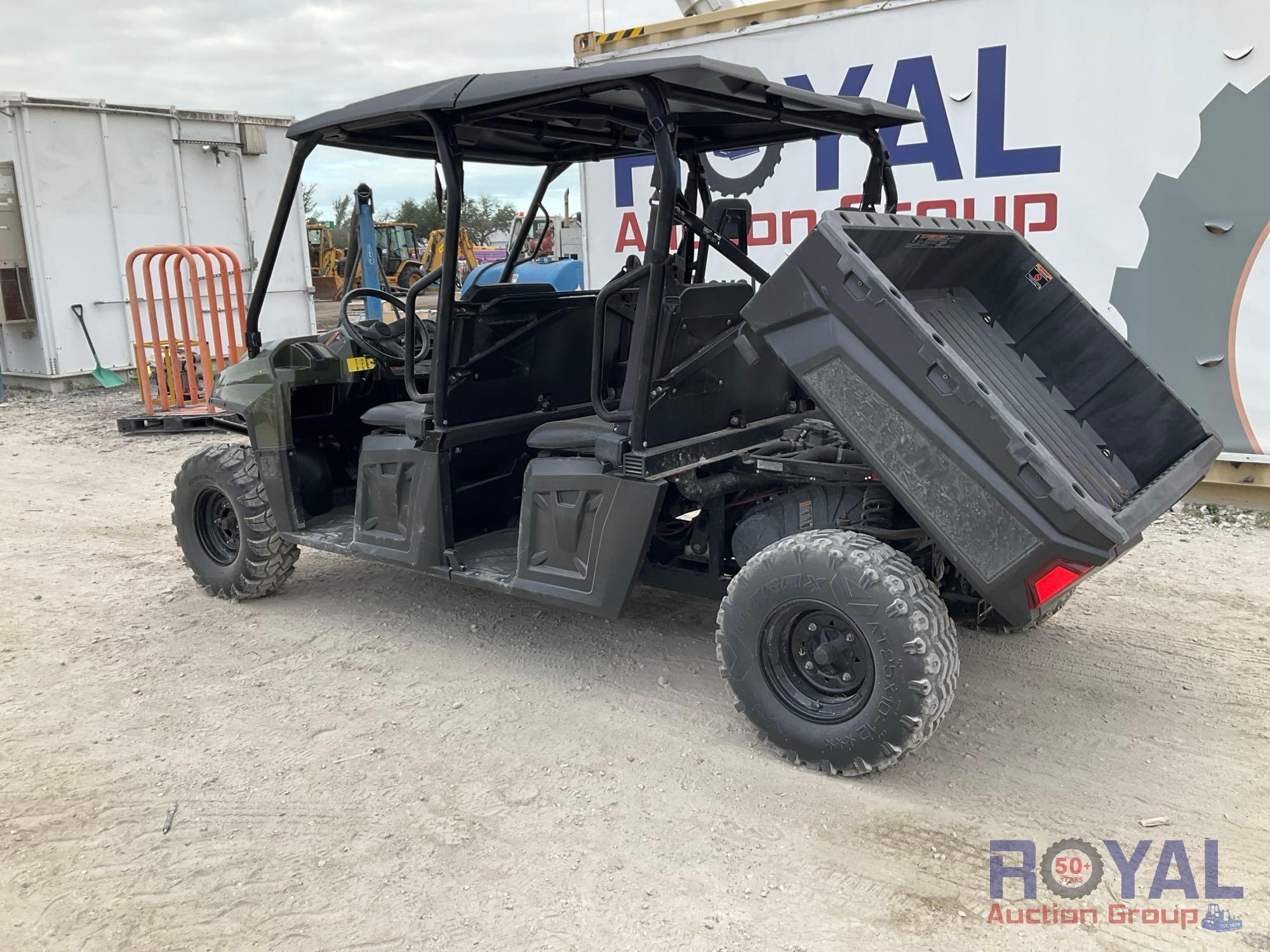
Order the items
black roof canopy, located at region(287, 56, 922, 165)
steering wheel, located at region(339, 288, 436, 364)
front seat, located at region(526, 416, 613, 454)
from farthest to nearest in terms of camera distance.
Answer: steering wheel, located at region(339, 288, 436, 364)
front seat, located at region(526, 416, 613, 454)
black roof canopy, located at region(287, 56, 922, 165)

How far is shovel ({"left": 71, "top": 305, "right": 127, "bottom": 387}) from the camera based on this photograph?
43.2 ft

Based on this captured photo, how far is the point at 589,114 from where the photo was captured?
4133 mm

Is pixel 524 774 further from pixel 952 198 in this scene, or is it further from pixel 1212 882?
pixel 952 198

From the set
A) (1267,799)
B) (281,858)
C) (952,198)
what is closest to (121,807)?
(281,858)

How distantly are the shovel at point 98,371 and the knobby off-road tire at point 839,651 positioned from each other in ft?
40.5

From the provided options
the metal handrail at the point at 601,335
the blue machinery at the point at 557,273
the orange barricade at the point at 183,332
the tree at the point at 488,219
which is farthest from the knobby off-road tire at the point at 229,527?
the tree at the point at 488,219

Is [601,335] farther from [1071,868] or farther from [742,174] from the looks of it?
[742,174]

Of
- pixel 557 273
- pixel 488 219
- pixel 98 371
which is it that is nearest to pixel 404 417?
pixel 557 273

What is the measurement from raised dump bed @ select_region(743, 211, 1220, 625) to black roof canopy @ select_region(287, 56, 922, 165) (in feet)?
2.06

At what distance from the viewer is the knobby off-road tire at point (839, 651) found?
3.10 meters

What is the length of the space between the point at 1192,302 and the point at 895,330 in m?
4.20

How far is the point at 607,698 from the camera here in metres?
4.01

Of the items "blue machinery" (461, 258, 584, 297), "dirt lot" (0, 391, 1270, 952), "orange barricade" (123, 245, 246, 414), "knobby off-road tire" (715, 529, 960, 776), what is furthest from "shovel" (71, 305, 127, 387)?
"knobby off-road tire" (715, 529, 960, 776)

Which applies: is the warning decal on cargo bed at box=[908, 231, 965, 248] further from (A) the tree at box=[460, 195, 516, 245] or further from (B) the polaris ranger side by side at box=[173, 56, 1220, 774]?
(A) the tree at box=[460, 195, 516, 245]
